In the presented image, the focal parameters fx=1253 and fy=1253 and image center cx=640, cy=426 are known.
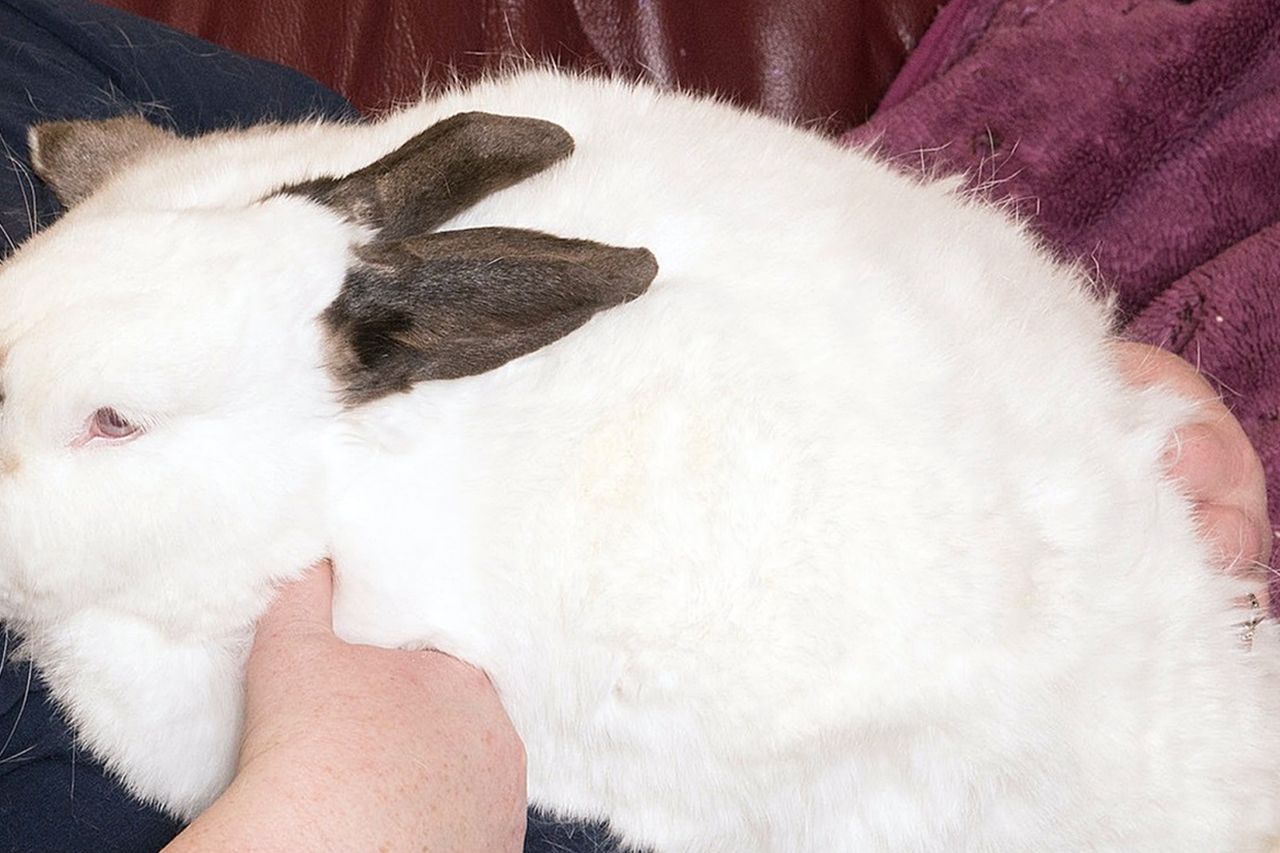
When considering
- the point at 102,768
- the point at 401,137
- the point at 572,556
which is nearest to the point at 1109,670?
the point at 572,556

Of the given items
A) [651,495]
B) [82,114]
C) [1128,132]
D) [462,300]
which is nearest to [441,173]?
[462,300]

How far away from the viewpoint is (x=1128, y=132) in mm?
1537

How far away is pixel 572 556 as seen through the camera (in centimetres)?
83

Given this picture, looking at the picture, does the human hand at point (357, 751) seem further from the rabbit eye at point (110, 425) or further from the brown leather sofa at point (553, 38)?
the brown leather sofa at point (553, 38)

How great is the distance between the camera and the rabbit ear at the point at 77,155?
3.36 feet

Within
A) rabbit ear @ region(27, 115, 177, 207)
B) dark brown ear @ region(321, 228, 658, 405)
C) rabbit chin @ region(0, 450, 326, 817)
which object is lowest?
rabbit chin @ region(0, 450, 326, 817)

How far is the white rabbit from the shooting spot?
31.8 inches

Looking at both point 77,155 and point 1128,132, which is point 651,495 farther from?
point 1128,132

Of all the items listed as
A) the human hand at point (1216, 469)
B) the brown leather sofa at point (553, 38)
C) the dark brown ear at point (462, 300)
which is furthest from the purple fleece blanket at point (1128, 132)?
the dark brown ear at point (462, 300)

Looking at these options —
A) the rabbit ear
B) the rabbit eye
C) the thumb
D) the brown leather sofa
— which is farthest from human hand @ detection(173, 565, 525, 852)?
the brown leather sofa

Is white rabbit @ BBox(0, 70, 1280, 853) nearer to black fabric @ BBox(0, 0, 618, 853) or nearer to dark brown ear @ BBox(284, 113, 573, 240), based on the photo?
dark brown ear @ BBox(284, 113, 573, 240)

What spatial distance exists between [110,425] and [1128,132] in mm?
1241

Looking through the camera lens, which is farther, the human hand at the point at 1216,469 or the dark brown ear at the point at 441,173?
the human hand at the point at 1216,469

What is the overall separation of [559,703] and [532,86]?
49 centimetres
